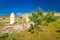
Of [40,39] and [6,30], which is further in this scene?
[6,30]

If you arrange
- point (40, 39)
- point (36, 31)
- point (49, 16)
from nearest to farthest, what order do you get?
point (40, 39), point (36, 31), point (49, 16)

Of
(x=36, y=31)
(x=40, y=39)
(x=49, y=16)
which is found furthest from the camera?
(x=49, y=16)

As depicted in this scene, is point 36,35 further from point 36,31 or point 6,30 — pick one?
point 6,30

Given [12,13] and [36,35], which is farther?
[12,13]

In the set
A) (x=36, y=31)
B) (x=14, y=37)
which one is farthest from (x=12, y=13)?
(x=14, y=37)

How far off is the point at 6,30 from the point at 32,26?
555 centimetres

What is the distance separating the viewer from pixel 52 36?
29094mm

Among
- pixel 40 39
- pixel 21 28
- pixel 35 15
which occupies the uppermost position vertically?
pixel 35 15

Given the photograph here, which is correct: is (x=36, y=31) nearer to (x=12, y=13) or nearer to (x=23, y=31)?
(x=23, y=31)

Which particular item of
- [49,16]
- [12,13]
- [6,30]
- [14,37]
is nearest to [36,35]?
[14,37]

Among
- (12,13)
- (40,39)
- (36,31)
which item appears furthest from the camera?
(12,13)

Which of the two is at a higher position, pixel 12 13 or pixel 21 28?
pixel 12 13

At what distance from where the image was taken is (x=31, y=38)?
28.3 meters

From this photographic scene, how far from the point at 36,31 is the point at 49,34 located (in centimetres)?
374
